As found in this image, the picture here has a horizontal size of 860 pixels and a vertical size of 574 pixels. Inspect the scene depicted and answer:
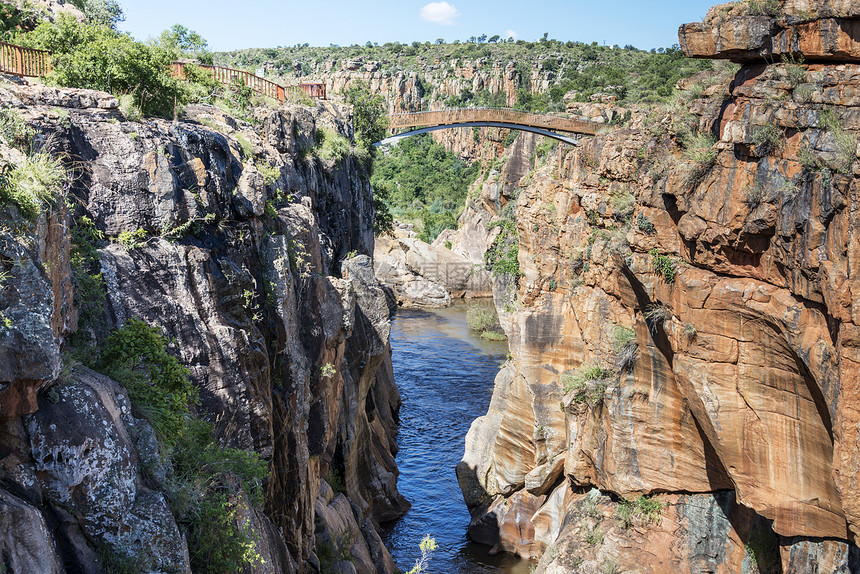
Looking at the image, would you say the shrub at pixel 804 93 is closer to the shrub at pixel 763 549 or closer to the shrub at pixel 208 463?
the shrub at pixel 763 549

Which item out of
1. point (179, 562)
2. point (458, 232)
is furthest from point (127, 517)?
point (458, 232)

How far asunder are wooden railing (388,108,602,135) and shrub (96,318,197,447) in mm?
29067

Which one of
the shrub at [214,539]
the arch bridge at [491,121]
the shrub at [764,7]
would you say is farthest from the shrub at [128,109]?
the arch bridge at [491,121]

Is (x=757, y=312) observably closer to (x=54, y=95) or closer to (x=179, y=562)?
(x=179, y=562)

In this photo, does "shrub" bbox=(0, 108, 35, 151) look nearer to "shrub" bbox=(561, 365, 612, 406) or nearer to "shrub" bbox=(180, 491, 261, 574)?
"shrub" bbox=(180, 491, 261, 574)

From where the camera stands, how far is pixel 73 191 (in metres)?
11.2

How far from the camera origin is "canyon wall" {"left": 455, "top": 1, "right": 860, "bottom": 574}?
13.7 metres

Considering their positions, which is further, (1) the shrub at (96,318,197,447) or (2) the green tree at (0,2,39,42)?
(2) the green tree at (0,2,39,42)

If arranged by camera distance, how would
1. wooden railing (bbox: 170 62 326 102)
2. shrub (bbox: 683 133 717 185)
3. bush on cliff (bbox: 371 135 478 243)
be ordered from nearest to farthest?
shrub (bbox: 683 133 717 185) < wooden railing (bbox: 170 62 326 102) < bush on cliff (bbox: 371 135 478 243)

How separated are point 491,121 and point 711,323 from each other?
26.0m

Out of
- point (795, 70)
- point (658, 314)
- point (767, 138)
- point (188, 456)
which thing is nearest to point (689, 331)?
point (658, 314)

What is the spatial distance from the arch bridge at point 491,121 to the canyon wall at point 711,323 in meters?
16.7

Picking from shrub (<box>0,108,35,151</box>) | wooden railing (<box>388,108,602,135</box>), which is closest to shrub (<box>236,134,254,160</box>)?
Answer: shrub (<box>0,108,35,151</box>)

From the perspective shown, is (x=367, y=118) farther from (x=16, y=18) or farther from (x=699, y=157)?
(x=699, y=157)
